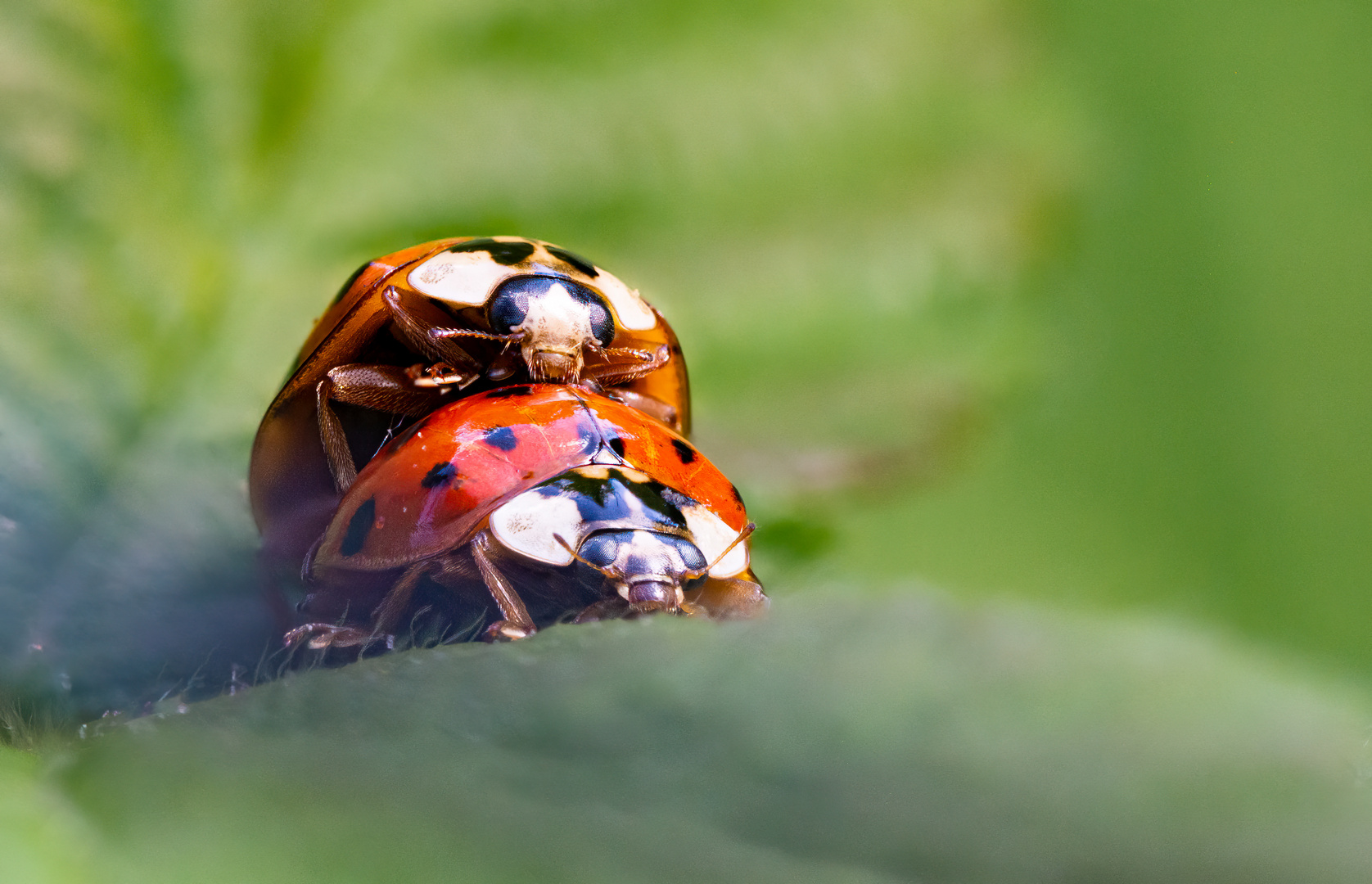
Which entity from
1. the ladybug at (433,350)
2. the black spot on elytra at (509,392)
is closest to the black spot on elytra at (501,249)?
the ladybug at (433,350)

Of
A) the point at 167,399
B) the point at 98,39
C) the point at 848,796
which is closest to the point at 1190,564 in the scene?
the point at 848,796

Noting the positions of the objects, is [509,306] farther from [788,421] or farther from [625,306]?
[788,421]

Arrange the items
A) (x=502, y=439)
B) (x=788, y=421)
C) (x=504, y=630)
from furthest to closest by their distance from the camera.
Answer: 1. (x=788, y=421)
2. (x=502, y=439)
3. (x=504, y=630)

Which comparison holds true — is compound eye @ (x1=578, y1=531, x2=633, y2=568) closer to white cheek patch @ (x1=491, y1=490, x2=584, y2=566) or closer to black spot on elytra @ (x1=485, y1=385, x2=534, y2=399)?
white cheek patch @ (x1=491, y1=490, x2=584, y2=566)

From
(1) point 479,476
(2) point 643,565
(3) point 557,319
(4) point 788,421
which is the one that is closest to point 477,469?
(1) point 479,476

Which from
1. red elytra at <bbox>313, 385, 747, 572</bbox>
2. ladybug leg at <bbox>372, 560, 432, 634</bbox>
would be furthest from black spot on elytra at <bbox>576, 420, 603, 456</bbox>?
ladybug leg at <bbox>372, 560, 432, 634</bbox>

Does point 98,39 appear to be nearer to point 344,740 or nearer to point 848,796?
point 344,740
